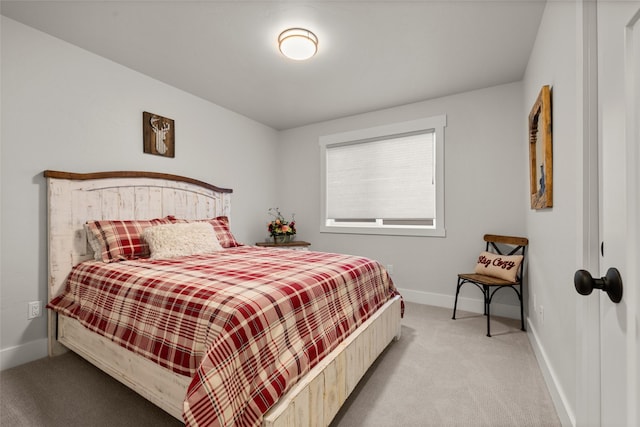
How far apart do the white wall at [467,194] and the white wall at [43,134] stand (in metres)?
2.58

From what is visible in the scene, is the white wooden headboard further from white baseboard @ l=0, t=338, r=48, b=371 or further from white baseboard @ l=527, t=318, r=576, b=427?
white baseboard @ l=527, t=318, r=576, b=427

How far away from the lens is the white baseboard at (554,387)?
1370mm

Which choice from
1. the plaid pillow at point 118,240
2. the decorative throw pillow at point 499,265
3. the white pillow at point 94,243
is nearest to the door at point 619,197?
the decorative throw pillow at point 499,265

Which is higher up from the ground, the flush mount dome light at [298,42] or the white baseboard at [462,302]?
the flush mount dome light at [298,42]

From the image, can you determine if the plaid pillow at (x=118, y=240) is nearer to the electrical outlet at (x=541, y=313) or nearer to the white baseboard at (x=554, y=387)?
the white baseboard at (x=554, y=387)

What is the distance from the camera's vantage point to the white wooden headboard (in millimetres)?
2172

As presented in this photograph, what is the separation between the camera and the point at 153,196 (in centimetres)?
285

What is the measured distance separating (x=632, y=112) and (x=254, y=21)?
2.16m

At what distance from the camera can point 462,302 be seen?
3.19m

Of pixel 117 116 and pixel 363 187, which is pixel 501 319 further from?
pixel 117 116

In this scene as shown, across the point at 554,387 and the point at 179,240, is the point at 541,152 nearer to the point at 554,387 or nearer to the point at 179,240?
the point at 554,387

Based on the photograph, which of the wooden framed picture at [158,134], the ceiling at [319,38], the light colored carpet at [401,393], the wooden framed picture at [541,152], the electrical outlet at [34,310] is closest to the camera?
the light colored carpet at [401,393]

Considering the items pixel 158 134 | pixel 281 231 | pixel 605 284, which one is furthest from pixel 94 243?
pixel 605 284

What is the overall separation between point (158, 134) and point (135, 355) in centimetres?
221
